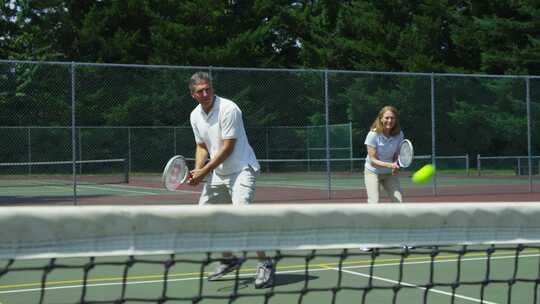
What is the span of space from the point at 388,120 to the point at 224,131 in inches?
99.6

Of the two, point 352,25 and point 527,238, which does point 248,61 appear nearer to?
point 352,25

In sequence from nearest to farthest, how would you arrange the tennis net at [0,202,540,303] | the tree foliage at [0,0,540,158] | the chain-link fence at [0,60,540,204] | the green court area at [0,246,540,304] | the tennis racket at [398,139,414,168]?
the tennis net at [0,202,540,303], the green court area at [0,246,540,304], the tennis racket at [398,139,414,168], the chain-link fence at [0,60,540,204], the tree foliage at [0,0,540,158]

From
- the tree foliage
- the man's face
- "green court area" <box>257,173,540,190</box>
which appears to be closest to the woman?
the man's face

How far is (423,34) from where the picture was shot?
1358 inches

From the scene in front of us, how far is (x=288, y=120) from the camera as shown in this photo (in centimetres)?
2061

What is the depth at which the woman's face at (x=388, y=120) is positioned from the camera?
26.9ft

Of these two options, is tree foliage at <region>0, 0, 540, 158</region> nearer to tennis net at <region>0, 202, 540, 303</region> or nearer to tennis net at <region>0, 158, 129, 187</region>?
tennis net at <region>0, 158, 129, 187</region>

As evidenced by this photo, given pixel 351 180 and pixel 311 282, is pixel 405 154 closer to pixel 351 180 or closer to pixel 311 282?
pixel 311 282

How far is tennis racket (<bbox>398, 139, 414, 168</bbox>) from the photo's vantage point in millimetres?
8633

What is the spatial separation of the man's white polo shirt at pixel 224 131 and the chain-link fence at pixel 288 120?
33.1ft

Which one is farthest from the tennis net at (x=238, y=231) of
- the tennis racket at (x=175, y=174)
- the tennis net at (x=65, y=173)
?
the tennis net at (x=65, y=173)

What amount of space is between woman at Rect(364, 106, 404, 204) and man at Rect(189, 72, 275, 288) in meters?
2.12

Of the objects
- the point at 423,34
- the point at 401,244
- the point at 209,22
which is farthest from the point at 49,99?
the point at 423,34

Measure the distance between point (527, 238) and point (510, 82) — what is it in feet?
52.0
